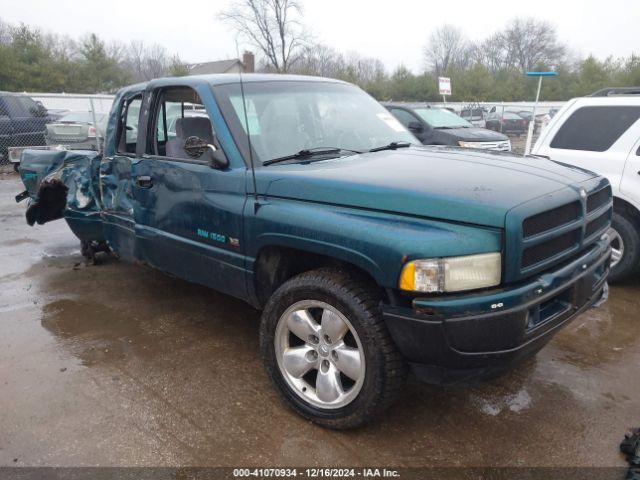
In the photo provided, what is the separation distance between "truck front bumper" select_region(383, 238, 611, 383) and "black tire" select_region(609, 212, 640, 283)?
2.77 metres

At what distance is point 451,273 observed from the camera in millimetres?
2230

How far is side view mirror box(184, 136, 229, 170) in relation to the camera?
3.10 metres

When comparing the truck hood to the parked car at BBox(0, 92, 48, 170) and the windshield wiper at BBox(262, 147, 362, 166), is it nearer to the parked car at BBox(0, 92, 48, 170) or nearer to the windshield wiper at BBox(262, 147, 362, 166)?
the windshield wiper at BBox(262, 147, 362, 166)

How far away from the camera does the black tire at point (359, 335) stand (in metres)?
2.42

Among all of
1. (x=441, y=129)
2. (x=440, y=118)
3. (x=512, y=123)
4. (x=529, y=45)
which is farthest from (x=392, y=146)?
(x=529, y=45)

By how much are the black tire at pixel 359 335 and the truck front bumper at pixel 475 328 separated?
0.08 meters

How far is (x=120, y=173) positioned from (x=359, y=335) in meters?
2.74

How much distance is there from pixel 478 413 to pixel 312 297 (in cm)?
123

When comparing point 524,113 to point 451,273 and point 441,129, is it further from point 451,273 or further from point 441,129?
point 451,273

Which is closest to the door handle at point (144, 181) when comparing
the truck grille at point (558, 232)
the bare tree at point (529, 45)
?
the truck grille at point (558, 232)

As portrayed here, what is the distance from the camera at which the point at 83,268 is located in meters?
5.66

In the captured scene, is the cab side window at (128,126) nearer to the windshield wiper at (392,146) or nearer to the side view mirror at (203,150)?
the side view mirror at (203,150)

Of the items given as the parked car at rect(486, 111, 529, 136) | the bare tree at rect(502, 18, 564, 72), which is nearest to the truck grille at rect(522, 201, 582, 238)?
the parked car at rect(486, 111, 529, 136)

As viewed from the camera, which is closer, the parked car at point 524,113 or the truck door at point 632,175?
the truck door at point 632,175
